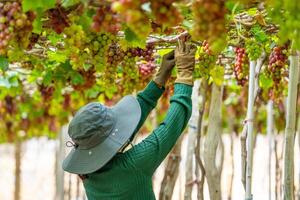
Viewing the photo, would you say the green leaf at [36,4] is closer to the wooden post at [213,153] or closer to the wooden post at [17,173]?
the wooden post at [213,153]

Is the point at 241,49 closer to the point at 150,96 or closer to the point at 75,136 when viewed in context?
the point at 150,96

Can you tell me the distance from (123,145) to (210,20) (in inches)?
51.3

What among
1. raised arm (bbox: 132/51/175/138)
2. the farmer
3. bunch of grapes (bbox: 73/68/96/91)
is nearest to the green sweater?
the farmer

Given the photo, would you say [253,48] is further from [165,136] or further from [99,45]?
[99,45]

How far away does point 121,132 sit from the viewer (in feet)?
8.70

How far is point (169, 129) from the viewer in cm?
259

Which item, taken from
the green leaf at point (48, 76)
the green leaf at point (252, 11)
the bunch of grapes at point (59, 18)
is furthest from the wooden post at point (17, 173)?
the bunch of grapes at point (59, 18)

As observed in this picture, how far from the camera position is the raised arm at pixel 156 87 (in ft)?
9.12

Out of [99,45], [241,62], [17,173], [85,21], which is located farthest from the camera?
[17,173]

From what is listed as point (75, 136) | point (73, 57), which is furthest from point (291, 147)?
point (73, 57)

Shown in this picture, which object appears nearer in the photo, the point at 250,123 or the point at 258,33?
the point at 258,33

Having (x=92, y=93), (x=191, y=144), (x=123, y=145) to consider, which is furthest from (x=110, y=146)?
(x=92, y=93)

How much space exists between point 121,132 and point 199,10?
131 cm

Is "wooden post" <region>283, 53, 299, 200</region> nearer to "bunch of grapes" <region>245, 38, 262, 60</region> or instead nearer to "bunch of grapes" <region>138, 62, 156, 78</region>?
"bunch of grapes" <region>245, 38, 262, 60</region>
